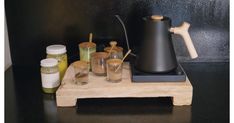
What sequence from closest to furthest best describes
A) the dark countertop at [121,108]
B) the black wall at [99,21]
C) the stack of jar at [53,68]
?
the dark countertop at [121,108], the stack of jar at [53,68], the black wall at [99,21]

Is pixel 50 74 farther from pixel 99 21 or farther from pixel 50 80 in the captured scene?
pixel 99 21

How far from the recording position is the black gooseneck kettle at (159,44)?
38.1 inches

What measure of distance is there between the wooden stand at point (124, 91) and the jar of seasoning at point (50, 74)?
0.24ft

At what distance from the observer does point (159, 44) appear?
0.98 metres

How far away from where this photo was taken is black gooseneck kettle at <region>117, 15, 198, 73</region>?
97 cm

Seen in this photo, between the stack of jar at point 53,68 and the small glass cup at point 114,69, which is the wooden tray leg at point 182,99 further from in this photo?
the stack of jar at point 53,68

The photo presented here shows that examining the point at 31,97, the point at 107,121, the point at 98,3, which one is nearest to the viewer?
the point at 107,121

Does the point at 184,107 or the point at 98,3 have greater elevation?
the point at 98,3

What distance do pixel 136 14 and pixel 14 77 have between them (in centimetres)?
55

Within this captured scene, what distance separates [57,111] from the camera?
0.97 metres

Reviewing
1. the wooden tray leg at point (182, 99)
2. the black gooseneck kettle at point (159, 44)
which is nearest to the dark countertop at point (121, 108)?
the wooden tray leg at point (182, 99)

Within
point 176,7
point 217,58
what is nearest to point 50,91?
point 176,7

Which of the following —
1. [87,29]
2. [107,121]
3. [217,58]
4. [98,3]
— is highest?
[98,3]

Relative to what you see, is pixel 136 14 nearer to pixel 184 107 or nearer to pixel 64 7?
pixel 64 7
